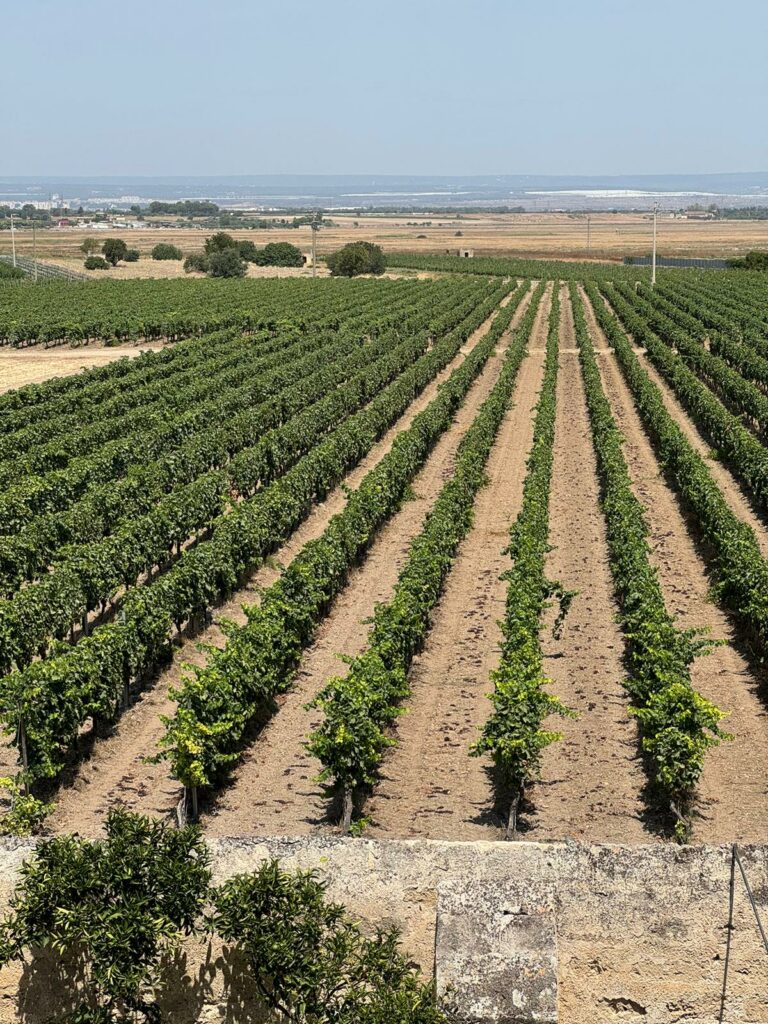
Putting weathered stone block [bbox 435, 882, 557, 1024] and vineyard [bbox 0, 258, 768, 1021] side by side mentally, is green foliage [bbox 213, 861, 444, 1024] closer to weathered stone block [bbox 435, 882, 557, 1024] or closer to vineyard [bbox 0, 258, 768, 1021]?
vineyard [bbox 0, 258, 768, 1021]

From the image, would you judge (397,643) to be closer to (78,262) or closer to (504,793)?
(504,793)

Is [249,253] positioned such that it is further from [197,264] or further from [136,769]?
[136,769]

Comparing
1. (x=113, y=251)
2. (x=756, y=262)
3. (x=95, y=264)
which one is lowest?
(x=95, y=264)

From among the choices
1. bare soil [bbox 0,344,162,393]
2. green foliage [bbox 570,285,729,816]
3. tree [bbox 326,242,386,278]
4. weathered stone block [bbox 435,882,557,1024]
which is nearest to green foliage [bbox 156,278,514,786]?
green foliage [bbox 570,285,729,816]

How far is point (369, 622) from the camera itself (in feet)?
63.6

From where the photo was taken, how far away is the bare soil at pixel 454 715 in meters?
14.3

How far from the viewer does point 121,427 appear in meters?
34.2

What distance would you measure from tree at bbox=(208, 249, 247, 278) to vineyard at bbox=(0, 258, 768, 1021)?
6368 cm

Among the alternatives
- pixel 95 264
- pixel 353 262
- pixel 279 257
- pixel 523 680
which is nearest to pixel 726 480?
pixel 523 680

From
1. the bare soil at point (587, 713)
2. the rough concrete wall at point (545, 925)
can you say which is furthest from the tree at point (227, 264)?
the rough concrete wall at point (545, 925)

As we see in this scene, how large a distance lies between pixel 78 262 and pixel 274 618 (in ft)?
356

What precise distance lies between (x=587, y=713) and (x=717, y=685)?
2.42 metres

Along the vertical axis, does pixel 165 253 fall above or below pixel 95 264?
above

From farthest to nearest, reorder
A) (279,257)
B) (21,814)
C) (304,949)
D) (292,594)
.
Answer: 1. (279,257)
2. (292,594)
3. (21,814)
4. (304,949)
